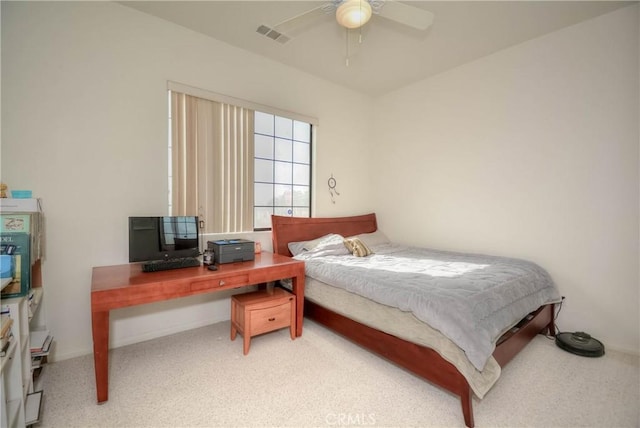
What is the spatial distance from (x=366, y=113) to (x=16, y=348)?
4.10 metres

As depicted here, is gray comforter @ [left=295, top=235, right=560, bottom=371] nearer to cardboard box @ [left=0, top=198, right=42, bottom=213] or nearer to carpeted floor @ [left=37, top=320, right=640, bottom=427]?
carpeted floor @ [left=37, top=320, right=640, bottom=427]

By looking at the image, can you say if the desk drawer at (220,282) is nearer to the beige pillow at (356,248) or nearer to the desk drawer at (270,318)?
the desk drawer at (270,318)

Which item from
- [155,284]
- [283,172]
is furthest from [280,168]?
[155,284]

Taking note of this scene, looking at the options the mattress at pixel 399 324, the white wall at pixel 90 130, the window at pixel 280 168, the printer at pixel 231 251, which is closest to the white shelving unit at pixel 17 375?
the white wall at pixel 90 130

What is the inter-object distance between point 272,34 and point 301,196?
5.70 ft

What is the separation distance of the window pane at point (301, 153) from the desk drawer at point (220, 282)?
177cm

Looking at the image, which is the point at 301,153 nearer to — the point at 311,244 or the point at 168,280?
the point at 311,244

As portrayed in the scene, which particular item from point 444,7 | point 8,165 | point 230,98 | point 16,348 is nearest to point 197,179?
point 230,98

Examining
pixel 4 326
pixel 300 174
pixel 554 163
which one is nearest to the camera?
pixel 4 326

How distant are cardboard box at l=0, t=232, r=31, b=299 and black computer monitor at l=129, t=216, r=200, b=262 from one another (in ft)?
1.87

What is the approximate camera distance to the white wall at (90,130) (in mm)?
2004

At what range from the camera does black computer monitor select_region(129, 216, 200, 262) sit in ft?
7.01

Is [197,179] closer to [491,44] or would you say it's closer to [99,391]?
[99,391]

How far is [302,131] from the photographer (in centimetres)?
357
